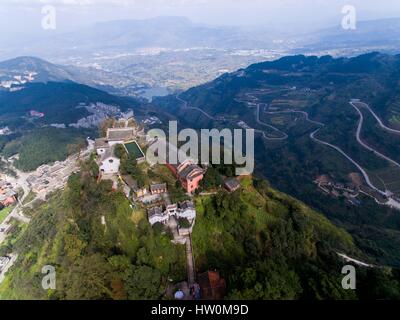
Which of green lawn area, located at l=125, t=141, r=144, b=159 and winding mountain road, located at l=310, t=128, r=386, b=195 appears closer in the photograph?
green lawn area, located at l=125, t=141, r=144, b=159

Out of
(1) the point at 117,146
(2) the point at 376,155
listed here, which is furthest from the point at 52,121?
(2) the point at 376,155

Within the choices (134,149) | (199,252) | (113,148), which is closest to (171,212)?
(199,252)

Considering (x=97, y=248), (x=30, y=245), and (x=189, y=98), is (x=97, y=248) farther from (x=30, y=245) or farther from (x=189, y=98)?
(x=189, y=98)

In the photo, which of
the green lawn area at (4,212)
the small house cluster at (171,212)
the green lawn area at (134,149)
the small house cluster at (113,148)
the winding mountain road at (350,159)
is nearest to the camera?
the small house cluster at (171,212)

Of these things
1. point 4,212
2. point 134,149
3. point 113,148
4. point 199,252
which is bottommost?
point 4,212

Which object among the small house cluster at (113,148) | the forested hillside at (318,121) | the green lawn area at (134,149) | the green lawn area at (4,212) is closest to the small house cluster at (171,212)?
the small house cluster at (113,148)

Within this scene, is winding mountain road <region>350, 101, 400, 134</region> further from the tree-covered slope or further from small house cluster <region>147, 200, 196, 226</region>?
small house cluster <region>147, 200, 196, 226</region>

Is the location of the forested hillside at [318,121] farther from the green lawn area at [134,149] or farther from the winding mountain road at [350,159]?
the green lawn area at [134,149]

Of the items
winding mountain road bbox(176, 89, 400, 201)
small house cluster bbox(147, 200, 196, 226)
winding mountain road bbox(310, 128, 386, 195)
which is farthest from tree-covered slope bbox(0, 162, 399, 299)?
winding mountain road bbox(176, 89, 400, 201)

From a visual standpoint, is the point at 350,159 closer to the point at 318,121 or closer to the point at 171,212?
the point at 318,121
